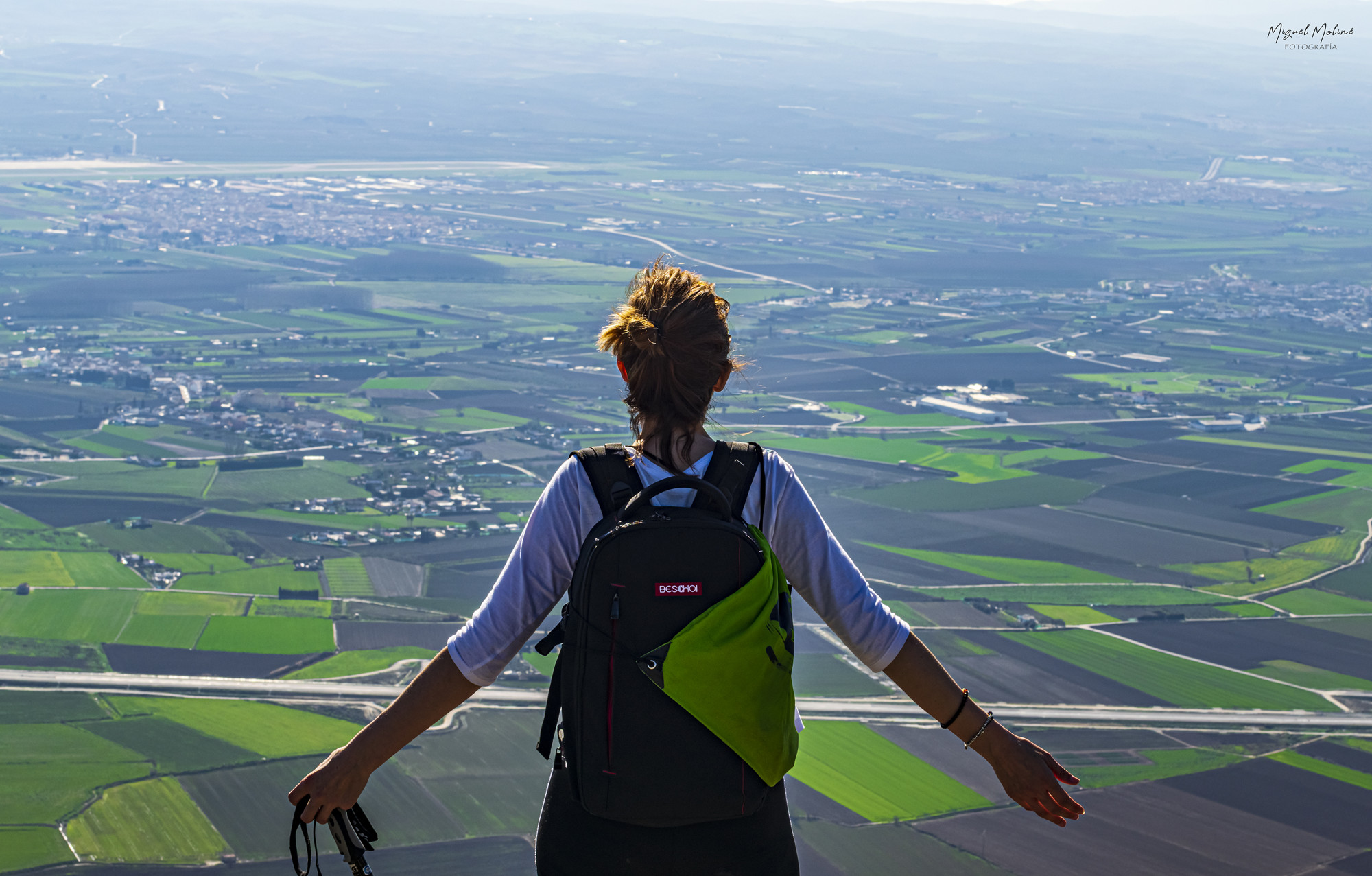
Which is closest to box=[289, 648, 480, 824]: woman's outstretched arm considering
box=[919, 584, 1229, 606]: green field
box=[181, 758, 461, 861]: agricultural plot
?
box=[181, 758, 461, 861]: agricultural plot

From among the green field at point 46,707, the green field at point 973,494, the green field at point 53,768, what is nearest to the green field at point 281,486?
the green field at point 46,707

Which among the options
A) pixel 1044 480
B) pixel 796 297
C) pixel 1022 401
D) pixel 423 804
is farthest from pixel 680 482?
pixel 796 297

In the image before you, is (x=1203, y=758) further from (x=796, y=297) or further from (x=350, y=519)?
(x=796, y=297)

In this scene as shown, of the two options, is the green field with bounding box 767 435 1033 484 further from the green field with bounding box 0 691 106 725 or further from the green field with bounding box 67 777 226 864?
the green field with bounding box 67 777 226 864

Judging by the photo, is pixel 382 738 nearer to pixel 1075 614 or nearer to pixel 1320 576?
pixel 1075 614

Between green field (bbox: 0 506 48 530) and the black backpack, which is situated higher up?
the black backpack

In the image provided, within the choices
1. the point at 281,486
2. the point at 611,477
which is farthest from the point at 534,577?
the point at 281,486
